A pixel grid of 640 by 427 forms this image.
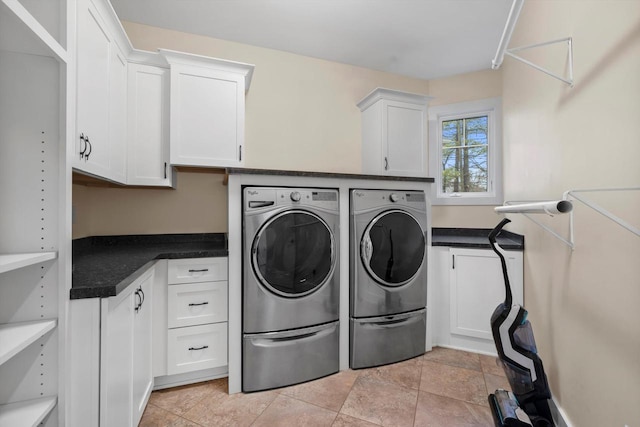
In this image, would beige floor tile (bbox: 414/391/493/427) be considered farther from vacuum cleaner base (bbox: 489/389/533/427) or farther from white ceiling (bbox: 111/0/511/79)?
white ceiling (bbox: 111/0/511/79)

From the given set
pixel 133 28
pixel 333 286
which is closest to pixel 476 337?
pixel 333 286

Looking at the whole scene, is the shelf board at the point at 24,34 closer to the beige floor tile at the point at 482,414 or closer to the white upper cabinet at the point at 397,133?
the white upper cabinet at the point at 397,133

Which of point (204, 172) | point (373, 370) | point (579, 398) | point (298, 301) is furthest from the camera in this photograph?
point (204, 172)

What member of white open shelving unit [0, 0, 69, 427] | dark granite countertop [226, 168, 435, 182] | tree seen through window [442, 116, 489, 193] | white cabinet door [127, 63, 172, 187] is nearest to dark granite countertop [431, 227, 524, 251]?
tree seen through window [442, 116, 489, 193]

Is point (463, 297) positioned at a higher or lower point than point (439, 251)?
lower

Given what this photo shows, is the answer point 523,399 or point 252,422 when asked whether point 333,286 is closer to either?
point 252,422

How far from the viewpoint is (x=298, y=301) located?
6.26 feet

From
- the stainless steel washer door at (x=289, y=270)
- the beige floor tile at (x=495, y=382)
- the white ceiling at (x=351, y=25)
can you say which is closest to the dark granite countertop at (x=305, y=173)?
the stainless steel washer door at (x=289, y=270)

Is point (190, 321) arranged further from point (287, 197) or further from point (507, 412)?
point (507, 412)

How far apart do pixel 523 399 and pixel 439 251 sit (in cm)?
124

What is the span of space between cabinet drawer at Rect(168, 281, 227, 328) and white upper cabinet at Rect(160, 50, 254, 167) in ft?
2.88

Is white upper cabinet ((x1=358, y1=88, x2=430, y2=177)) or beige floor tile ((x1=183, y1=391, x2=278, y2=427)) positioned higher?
white upper cabinet ((x1=358, y1=88, x2=430, y2=177))

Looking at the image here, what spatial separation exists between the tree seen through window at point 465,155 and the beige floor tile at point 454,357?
5.31 feet

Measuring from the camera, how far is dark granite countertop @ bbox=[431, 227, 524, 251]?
7.11ft
